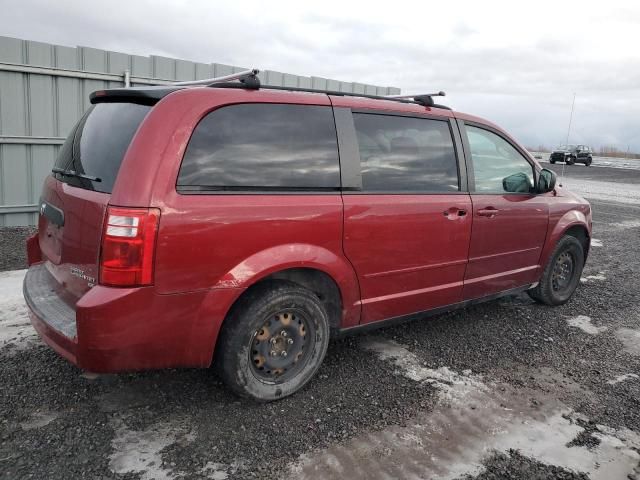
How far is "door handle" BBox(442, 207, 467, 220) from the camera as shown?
12.0ft

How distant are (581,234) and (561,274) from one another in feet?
1.56

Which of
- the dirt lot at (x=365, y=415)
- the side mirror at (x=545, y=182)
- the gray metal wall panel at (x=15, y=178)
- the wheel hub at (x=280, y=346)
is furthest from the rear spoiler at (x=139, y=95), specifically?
the gray metal wall panel at (x=15, y=178)

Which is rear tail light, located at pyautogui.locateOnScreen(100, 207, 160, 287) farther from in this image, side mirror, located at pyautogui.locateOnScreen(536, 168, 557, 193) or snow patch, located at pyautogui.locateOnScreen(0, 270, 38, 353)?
side mirror, located at pyautogui.locateOnScreen(536, 168, 557, 193)

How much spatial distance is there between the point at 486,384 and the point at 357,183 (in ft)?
5.21

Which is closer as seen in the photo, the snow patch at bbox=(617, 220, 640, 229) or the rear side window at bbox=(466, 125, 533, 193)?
the rear side window at bbox=(466, 125, 533, 193)

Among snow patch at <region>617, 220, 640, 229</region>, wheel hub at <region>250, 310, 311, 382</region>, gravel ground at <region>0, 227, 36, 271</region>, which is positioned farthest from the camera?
snow patch at <region>617, 220, 640, 229</region>

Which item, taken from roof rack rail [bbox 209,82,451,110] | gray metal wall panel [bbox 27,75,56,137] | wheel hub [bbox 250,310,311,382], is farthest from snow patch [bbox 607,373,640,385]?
gray metal wall panel [bbox 27,75,56,137]

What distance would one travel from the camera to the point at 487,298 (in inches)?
169

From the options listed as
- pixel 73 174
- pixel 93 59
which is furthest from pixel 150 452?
pixel 93 59

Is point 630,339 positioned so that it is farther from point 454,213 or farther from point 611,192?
point 611,192

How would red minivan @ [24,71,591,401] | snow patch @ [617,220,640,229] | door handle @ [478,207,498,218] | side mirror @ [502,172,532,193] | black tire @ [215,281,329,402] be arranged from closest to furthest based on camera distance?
red minivan @ [24,71,591,401] → black tire @ [215,281,329,402] → door handle @ [478,207,498,218] → side mirror @ [502,172,532,193] → snow patch @ [617,220,640,229]

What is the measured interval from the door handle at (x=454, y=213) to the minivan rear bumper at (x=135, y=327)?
67.4 inches

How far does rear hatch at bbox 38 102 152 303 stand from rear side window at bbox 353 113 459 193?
137 centimetres

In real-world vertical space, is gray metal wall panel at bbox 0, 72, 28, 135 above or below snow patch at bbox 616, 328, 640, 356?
above
